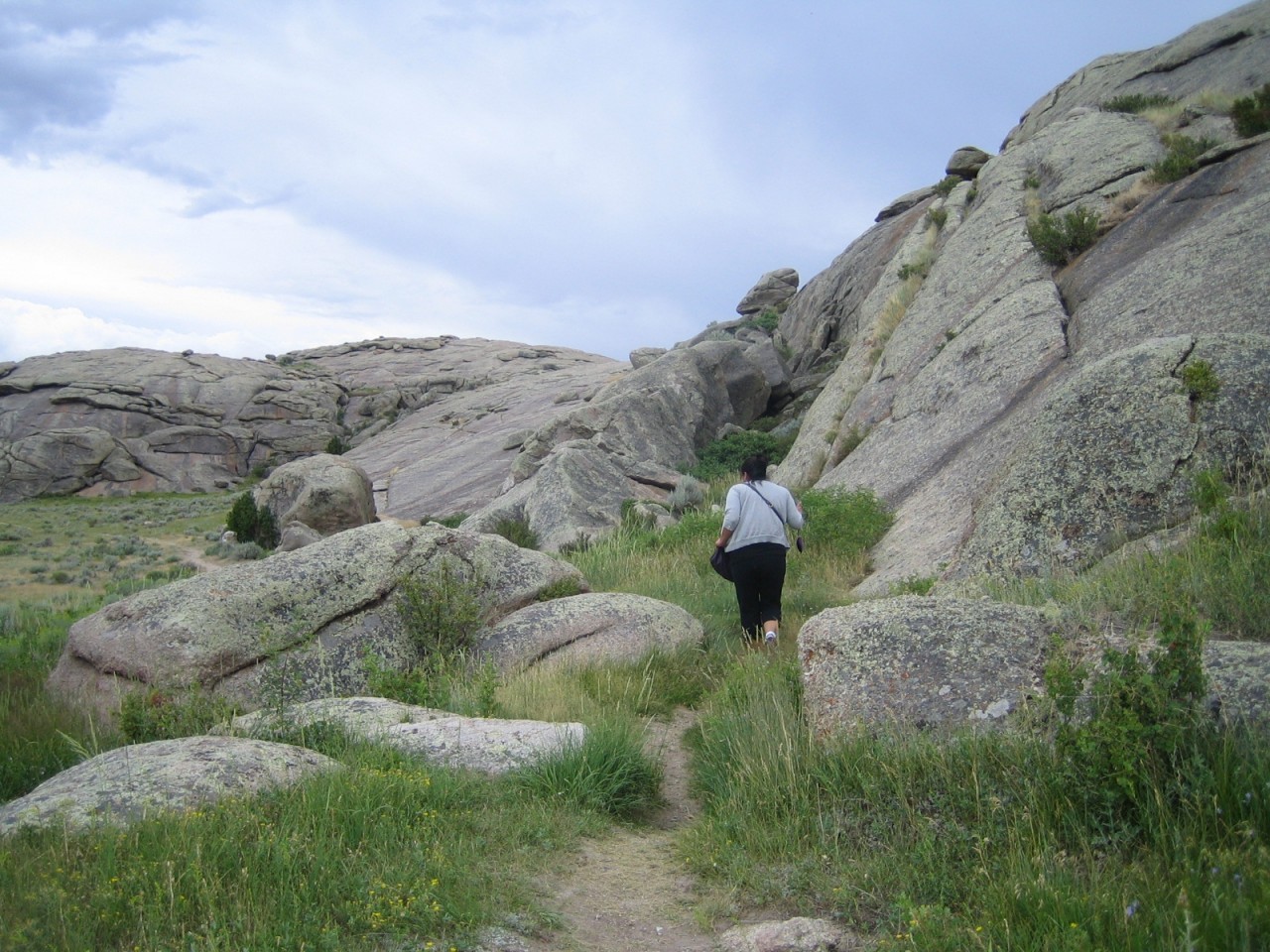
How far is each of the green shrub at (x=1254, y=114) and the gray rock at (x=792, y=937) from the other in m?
A: 16.0

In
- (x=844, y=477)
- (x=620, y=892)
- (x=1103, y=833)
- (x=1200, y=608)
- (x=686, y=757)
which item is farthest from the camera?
(x=844, y=477)

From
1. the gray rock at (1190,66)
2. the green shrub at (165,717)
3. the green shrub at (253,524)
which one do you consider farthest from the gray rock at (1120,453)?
the green shrub at (253,524)

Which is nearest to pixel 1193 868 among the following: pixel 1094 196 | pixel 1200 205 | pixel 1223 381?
pixel 1223 381

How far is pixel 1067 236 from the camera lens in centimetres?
1588

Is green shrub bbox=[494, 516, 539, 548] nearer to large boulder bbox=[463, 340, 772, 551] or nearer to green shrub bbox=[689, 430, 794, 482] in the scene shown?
large boulder bbox=[463, 340, 772, 551]

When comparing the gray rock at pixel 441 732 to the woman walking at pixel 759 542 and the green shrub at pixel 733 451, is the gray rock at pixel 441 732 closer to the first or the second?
the woman walking at pixel 759 542

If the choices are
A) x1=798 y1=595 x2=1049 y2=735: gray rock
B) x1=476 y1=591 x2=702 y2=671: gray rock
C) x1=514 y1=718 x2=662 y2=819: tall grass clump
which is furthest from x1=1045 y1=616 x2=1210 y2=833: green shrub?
x1=476 y1=591 x2=702 y2=671: gray rock

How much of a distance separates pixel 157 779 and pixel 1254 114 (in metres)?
17.8

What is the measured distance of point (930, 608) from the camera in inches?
238

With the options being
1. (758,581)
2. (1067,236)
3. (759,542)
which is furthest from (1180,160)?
(758,581)

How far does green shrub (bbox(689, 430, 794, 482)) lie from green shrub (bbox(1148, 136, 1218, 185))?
10.6 metres

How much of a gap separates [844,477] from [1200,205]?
20.6 ft

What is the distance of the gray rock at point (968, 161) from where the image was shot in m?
25.5

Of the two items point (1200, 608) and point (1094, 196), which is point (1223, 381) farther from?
point (1094, 196)
